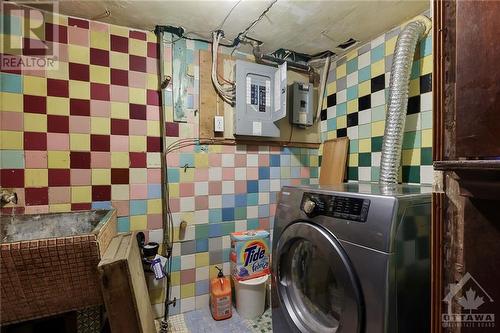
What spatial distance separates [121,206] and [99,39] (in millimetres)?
1060

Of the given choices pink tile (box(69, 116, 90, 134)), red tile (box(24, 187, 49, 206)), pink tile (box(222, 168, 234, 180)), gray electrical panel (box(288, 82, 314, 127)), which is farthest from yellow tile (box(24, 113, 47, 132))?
gray electrical panel (box(288, 82, 314, 127))

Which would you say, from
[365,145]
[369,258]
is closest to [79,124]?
[369,258]

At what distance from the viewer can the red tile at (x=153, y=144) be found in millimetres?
1624

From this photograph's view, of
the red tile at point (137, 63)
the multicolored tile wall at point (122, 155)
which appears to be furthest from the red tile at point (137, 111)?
the red tile at point (137, 63)

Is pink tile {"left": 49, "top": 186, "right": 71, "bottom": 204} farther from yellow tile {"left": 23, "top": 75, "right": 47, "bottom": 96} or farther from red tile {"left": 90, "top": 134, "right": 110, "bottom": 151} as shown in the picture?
yellow tile {"left": 23, "top": 75, "right": 47, "bottom": 96}

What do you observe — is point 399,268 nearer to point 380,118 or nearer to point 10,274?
point 380,118

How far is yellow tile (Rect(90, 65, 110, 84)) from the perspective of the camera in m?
1.49

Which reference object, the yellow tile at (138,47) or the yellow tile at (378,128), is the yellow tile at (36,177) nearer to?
the yellow tile at (138,47)

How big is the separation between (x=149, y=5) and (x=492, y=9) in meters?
1.50

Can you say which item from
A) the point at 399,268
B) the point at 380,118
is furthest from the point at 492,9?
the point at 380,118

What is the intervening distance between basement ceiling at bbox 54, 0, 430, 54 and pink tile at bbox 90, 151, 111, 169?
82 cm

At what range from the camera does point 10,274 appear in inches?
37.9

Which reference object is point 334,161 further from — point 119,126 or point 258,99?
point 119,126

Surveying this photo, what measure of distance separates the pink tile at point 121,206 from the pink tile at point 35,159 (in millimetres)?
432
